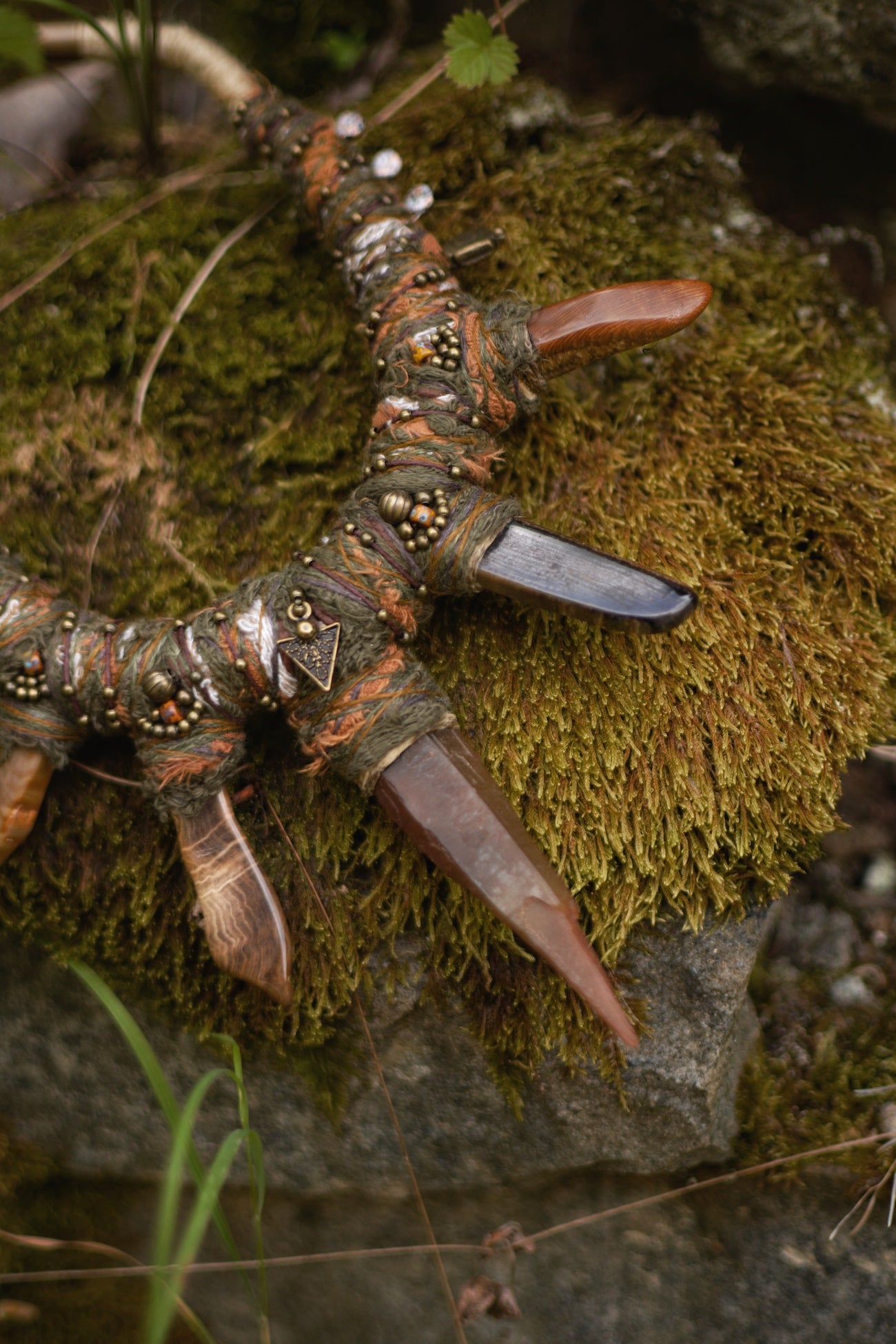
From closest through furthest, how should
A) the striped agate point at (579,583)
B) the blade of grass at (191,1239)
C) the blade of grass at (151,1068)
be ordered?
the blade of grass at (191,1239)
the blade of grass at (151,1068)
the striped agate point at (579,583)

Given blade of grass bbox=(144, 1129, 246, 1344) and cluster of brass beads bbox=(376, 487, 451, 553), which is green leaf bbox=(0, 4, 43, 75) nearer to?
cluster of brass beads bbox=(376, 487, 451, 553)

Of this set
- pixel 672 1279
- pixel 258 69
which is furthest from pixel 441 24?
pixel 672 1279

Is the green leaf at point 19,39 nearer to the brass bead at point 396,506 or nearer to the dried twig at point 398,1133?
the brass bead at point 396,506

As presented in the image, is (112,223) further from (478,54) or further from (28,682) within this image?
(28,682)

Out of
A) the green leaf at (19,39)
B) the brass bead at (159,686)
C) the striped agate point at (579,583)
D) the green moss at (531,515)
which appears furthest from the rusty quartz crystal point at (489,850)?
the green leaf at (19,39)

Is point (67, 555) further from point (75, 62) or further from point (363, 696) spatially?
point (75, 62)

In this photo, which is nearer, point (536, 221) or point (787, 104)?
point (536, 221)
